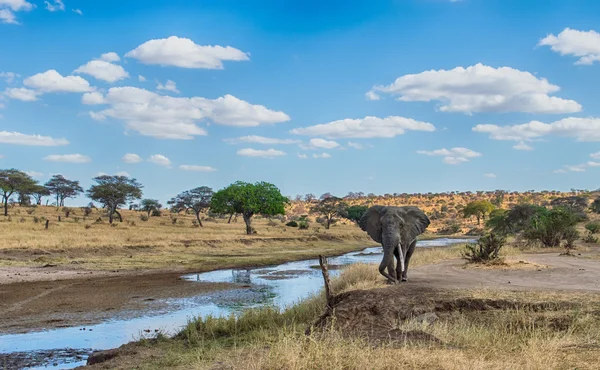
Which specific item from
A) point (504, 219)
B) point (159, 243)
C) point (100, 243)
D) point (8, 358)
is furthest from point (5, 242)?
point (504, 219)

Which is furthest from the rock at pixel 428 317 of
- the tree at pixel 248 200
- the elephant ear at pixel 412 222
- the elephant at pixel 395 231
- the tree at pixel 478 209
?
the tree at pixel 478 209

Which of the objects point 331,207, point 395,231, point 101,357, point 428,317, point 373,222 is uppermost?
point 331,207

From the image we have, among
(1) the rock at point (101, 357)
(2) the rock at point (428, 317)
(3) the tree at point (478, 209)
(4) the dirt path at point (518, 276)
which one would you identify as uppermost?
(3) the tree at point (478, 209)

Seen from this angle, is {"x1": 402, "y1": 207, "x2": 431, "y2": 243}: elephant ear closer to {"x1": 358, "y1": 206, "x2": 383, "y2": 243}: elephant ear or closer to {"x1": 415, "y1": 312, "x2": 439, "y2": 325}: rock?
{"x1": 358, "y1": 206, "x2": 383, "y2": 243}: elephant ear

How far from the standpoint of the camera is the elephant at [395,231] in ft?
50.3

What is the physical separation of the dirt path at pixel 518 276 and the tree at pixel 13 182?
55567 mm

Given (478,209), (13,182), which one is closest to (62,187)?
(13,182)

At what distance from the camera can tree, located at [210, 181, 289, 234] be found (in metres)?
55.6

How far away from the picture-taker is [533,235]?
32906 mm

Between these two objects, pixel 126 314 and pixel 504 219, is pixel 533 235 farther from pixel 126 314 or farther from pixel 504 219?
pixel 126 314

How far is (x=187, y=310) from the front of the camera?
60.8 ft

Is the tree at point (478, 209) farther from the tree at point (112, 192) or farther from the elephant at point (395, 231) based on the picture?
the elephant at point (395, 231)

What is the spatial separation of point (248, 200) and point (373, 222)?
39.1 m

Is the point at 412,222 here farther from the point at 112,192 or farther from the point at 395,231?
the point at 112,192
